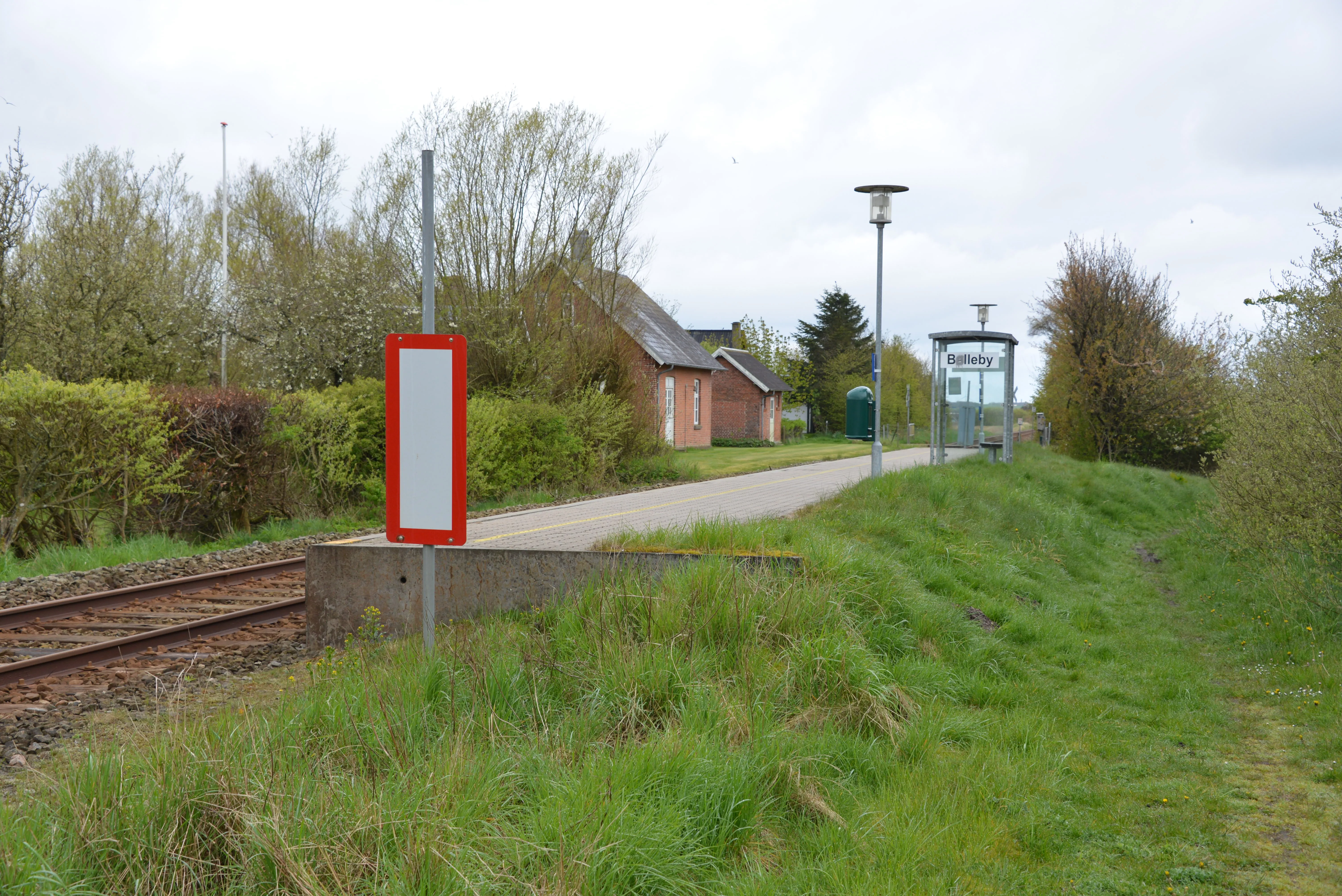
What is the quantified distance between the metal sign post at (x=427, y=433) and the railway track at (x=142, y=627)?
228 centimetres

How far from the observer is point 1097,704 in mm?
7012

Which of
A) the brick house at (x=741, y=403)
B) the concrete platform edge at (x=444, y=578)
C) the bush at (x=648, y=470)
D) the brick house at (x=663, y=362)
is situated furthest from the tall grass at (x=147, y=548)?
the brick house at (x=741, y=403)

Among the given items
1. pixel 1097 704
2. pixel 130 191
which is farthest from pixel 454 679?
pixel 130 191

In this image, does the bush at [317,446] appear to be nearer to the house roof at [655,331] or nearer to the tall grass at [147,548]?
the tall grass at [147,548]

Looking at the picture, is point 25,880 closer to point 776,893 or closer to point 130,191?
point 776,893

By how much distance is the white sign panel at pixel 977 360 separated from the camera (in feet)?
67.4

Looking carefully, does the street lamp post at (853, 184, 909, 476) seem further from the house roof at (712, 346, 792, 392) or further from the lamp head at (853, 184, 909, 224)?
the house roof at (712, 346, 792, 392)

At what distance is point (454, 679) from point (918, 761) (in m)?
2.43

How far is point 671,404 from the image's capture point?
4191 centimetres

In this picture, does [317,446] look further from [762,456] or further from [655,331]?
[655,331]

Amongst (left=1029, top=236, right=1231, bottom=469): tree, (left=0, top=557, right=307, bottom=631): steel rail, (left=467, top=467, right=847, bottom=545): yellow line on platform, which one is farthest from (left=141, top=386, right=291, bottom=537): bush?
(left=1029, top=236, right=1231, bottom=469): tree

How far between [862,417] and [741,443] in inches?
1317

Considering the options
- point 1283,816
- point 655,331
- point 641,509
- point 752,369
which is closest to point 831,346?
point 752,369

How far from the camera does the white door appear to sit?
1591 inches
